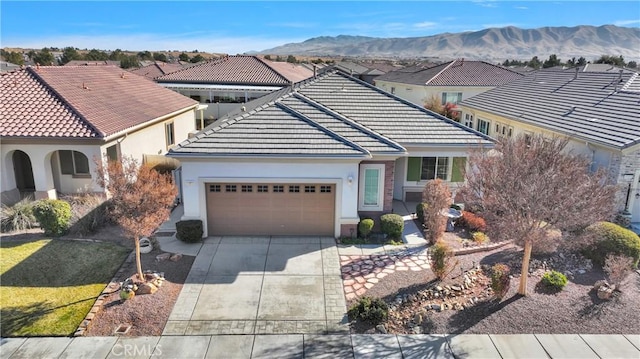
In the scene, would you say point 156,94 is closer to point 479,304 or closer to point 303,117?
point 303,117

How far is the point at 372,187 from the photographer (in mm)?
15961

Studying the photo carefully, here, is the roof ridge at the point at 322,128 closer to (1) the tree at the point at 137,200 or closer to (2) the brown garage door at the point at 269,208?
(2) the brown garage door at the point at 269,208

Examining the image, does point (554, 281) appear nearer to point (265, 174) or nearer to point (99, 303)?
point (265, 174)

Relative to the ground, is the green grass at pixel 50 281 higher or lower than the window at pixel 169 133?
lower

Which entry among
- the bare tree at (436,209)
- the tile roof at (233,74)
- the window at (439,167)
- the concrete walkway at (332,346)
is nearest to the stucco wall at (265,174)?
the bare tree at (436,209)

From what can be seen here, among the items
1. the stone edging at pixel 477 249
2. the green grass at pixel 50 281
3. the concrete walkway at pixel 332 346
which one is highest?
the stone edging at pixel 477 249

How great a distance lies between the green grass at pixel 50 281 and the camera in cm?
1020

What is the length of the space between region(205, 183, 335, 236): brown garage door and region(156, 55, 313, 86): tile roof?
27688mm

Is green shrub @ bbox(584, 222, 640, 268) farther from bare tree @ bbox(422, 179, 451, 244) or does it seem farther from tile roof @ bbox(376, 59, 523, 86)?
tile roof @ bbox(376, 59, 523, 86)

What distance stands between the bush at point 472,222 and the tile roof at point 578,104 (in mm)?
5901

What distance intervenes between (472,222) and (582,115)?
31.0ft

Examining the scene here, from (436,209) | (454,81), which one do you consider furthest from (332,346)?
(454,81)

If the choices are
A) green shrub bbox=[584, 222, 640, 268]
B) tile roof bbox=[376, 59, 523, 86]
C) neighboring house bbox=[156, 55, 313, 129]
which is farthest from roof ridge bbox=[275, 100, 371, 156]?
tile roof bbox=[376, 59, 523, 86]

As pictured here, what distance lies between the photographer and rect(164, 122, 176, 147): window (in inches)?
1016
